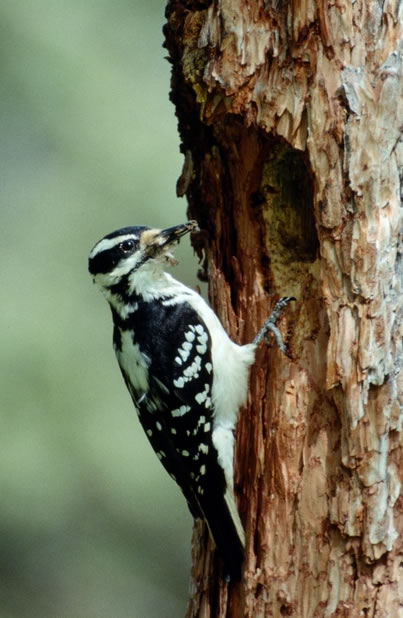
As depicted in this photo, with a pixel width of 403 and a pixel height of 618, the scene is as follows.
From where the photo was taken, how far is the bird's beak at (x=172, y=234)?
4953mm

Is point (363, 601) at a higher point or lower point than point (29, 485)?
lower

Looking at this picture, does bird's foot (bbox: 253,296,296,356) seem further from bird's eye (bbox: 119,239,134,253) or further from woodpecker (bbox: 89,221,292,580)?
bird's eye (bbox: 119,239,134,253)

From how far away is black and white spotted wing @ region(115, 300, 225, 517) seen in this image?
4.97 m

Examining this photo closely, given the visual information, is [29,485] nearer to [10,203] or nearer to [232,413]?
[10,203]

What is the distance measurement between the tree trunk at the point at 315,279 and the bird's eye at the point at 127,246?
67 centimetres

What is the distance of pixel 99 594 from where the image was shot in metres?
9.52

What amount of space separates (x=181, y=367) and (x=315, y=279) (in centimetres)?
93

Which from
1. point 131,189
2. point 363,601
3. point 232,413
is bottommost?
point 363,601

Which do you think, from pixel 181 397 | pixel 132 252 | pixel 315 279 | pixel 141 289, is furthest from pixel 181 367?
pixel 315 279

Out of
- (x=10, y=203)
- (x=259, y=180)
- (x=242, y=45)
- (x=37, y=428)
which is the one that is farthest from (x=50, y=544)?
(x=242, y=45)

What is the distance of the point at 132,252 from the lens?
17.1 ft

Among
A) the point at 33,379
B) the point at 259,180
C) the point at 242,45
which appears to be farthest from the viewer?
→ the point at 33,379

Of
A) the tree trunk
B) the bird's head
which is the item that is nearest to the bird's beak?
the bird's head

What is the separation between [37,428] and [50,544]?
1330 millimetres
